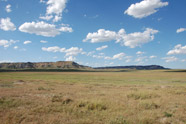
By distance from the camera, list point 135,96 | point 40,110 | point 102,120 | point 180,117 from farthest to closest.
Answer: point 135,96, point 40,110, point 180,117, point 102,120

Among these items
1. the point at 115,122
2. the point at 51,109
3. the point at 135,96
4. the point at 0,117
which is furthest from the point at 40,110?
the point at 135,96

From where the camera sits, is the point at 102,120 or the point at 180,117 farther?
the point at 180,117

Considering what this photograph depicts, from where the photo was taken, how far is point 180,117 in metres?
7.97

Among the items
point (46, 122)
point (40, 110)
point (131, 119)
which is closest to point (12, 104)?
point (40, 110)

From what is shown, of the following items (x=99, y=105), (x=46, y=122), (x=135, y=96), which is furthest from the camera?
(x=135, y=96)

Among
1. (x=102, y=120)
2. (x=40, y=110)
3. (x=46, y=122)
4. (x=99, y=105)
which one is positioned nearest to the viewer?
(x=46, y=122)

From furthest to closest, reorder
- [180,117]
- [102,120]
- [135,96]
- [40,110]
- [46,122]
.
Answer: [135,96] → [40,110] → [180,117] → [102,120] → [46,122]

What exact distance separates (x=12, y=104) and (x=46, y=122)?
483 cm

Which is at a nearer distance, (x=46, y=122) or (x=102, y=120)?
(x=46, y=122)

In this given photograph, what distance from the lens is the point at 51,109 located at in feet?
30.1

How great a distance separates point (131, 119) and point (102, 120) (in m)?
1.56

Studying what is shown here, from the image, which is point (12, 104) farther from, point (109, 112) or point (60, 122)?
point (109, 112)

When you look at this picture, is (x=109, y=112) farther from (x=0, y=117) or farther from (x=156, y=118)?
(x=0, y=117)

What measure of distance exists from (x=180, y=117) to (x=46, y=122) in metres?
7.39
